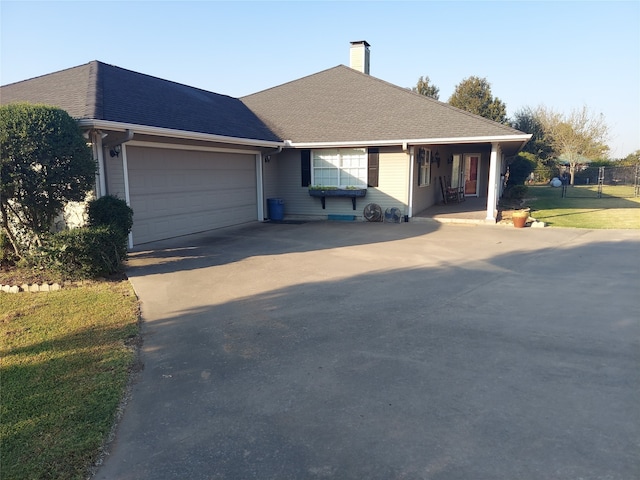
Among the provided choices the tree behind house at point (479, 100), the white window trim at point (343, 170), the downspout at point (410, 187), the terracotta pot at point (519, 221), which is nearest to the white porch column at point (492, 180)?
the terracotta pot at point (519, 221)

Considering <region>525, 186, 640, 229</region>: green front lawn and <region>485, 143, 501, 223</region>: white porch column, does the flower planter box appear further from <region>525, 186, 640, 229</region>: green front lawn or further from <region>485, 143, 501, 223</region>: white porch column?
<region>525, 186, 640, 229</region>: green front lawn

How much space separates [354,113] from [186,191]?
7.04 metres

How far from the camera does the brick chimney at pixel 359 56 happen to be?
59.3ft

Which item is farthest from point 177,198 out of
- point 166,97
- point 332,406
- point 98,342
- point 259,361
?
point 332,406

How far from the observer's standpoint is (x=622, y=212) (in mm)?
16375

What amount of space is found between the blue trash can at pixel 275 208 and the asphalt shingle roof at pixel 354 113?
86.9 inches

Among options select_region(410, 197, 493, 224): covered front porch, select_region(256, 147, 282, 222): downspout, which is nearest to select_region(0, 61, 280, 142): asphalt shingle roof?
select_region(256, 147, 282, 222): downspout

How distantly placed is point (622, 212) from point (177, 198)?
53.6ft

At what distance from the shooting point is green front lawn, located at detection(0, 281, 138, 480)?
8.96 feet

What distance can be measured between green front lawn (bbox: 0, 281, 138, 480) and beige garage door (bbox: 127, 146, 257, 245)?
3937 mm

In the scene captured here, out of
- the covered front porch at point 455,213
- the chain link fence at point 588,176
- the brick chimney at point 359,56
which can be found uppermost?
the brick chimney at point 359,56

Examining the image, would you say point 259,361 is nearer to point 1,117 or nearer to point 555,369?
point 555,369

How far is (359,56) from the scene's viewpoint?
1820cm

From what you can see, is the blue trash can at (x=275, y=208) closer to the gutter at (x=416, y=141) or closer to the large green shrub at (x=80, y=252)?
the gutter at (x=416, y=141)
